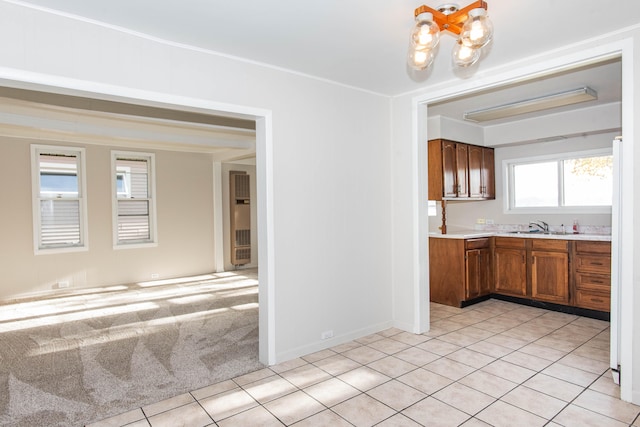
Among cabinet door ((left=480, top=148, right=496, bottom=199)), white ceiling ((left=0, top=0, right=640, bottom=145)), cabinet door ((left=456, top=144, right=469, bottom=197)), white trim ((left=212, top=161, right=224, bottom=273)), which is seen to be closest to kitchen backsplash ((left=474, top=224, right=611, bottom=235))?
cabinet door ((left=480, top=148, right=496, bottom=199))

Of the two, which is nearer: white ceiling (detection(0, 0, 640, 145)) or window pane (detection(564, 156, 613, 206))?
white ceiling (detection(0, 0, 640, 145))

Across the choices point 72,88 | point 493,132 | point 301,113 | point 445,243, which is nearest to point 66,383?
point 72,88

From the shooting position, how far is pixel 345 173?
376 centimetres

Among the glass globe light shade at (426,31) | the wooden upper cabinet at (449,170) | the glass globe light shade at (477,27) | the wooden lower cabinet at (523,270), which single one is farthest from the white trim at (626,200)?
the wooden upper cabinet at (449,170)

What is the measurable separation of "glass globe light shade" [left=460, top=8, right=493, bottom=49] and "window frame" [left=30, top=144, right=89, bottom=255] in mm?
6234

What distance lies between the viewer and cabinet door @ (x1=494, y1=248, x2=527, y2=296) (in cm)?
501

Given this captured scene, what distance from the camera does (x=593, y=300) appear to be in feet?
14.4

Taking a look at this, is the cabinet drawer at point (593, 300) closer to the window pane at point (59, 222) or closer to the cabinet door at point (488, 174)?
the cabinet door at point (488, 174)

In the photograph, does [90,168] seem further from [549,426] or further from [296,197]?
[549,426]

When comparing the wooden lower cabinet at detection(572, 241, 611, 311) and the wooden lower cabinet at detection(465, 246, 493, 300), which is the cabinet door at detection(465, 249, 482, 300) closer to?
the wooden lower cabinet at detection(465, 246, 493, 300)

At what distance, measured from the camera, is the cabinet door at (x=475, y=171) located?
17.9 ft

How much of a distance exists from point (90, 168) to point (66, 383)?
4338mm

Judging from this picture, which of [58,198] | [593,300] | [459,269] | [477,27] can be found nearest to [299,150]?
[477,27]

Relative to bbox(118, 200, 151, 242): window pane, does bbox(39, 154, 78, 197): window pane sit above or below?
above
